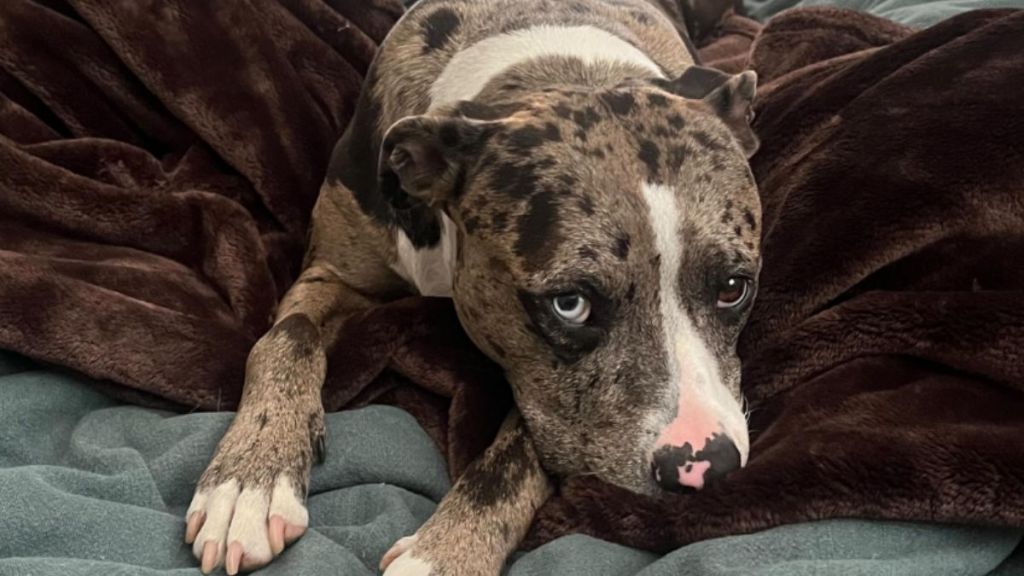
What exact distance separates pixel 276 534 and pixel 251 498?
0.10 meters

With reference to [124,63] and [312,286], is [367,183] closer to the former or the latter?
[312,286]

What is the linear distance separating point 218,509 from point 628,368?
2.45 feet

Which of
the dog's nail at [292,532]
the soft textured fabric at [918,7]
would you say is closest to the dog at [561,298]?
the dog's nail at [292,532]

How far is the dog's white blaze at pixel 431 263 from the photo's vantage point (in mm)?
2129

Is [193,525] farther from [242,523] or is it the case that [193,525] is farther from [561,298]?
[561,298]

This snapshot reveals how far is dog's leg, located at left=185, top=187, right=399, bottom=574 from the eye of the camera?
1.70 m

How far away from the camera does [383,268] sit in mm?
2564

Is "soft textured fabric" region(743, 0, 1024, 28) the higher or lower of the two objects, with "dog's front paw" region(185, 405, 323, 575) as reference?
lower

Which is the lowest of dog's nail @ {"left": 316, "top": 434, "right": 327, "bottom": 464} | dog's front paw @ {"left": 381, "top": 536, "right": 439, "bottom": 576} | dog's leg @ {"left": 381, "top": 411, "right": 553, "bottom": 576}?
dog's leg @ {"left": 381, "top": 411, "right": 553, "bottom": 576}

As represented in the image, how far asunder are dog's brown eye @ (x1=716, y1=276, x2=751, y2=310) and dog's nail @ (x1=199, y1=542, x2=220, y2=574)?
967 millimetres

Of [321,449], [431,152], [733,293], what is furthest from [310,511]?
[733,293]

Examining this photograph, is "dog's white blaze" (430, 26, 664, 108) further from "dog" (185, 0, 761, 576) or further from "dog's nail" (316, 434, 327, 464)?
"dog's nail" (316, 434, 327, 464)

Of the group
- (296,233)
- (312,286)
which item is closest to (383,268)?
(312,286)

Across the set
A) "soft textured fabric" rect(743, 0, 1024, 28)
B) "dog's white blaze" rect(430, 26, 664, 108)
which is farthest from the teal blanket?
"soft textured fabric" rect(743, 0, 1024, 28)
